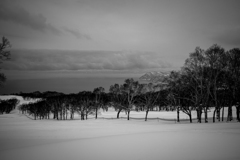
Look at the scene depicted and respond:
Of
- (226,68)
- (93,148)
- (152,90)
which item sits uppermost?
(226,68)

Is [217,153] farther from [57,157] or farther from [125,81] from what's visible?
[125,81]

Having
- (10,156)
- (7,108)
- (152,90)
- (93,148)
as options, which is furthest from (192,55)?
(7,108)

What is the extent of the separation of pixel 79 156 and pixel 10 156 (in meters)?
3.83

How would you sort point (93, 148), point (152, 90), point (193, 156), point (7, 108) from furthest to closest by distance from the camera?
point (7, 108), point (152, 90), point (93, 148), point (193, 156)

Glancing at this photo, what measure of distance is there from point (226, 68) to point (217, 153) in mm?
20094

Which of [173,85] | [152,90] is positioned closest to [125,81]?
[152,90]

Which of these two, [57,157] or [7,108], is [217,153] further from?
[7,108]

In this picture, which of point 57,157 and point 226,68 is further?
point 226,68

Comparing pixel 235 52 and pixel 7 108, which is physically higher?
pixel 235 52

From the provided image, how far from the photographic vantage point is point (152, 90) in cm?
3878

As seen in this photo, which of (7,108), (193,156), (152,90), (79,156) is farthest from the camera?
(7,108)

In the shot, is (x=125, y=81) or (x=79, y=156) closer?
(x=79, y=156)

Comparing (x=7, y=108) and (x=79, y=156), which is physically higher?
(x=79, y=156)

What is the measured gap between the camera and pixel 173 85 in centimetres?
2809
